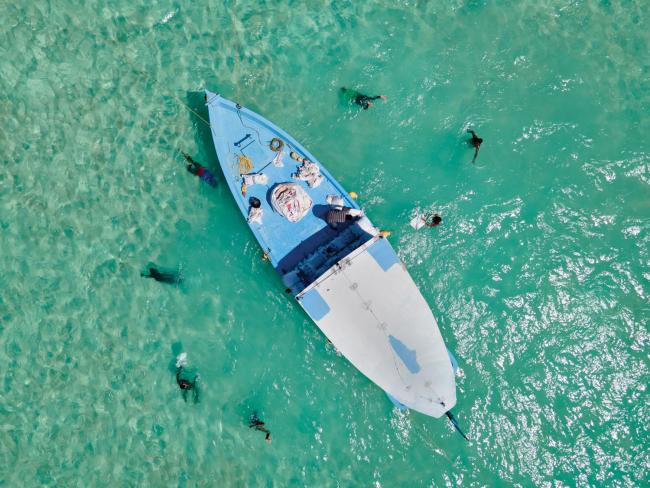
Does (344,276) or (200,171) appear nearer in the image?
(344,276)

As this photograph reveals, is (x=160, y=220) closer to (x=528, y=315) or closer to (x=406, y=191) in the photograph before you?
(x=406, y=191)

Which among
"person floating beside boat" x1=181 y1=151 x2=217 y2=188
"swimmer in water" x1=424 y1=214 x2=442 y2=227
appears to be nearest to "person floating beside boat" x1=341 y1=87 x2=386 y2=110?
"swimmer in water" x1=424 y1=214 x2=442 y2=227

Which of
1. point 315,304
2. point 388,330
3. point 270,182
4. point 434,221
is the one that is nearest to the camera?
point 315,304

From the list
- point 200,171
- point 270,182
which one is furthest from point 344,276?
point 200,171

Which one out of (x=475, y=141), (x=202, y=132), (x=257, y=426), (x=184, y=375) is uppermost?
(x=202, y=132)

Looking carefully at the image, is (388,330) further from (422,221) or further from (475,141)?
(475,141)

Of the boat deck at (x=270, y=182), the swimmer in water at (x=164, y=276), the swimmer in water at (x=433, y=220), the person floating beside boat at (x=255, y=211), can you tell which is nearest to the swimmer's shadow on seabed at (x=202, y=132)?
the boat deck at (x=270, y=182)

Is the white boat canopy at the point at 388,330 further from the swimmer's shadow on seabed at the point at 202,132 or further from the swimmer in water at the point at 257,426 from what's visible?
the swimmer's shadow on seabed at the point at 202,132
